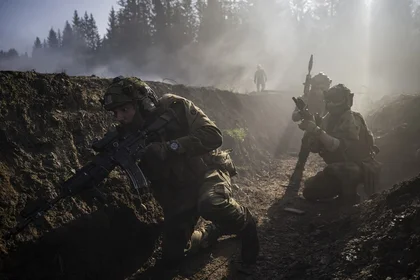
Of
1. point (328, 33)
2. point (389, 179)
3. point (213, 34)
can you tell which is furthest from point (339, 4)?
point (389, 179)

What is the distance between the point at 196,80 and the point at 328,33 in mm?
25062

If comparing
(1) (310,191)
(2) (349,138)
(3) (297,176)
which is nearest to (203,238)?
(1) (310,191)

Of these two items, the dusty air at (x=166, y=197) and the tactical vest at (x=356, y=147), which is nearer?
the dusty air at (x=166, y=197)

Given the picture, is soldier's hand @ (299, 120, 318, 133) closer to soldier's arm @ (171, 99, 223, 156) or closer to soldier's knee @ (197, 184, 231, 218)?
soldier's arm @ (171, 99, 223, 156)

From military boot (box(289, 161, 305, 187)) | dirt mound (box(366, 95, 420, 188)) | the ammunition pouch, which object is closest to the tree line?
dirt mound (box(366, 95, 420, 188))

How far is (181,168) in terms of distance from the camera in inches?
138

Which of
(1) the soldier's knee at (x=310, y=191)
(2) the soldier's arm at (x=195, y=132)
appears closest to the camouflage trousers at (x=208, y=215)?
(2) the soldier's arm at (x=195, y=132)

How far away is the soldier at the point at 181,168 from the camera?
129 inches

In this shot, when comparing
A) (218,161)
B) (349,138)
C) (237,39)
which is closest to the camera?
(218,161)

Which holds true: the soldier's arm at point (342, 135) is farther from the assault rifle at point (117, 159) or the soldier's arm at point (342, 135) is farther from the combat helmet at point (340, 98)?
the assault rifle at point (117, 159)

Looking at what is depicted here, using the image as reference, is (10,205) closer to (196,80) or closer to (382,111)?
(382,111)

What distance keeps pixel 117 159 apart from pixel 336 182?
4152 millimetres

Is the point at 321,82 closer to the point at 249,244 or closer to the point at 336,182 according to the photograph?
the point at 336,182

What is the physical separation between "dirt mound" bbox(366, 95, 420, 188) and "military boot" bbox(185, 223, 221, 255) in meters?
5.49
